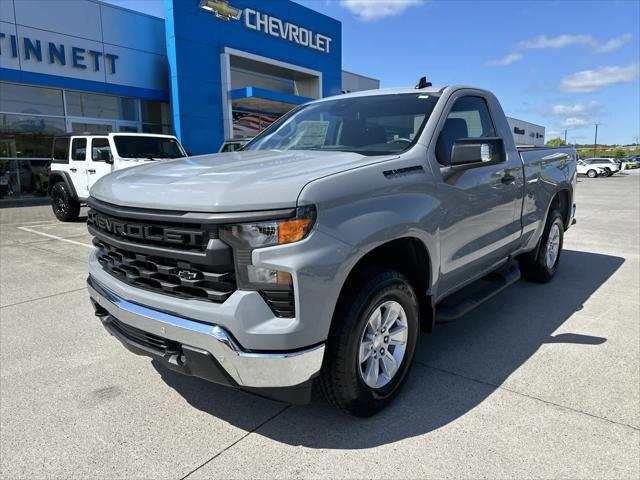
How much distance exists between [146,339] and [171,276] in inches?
16.9

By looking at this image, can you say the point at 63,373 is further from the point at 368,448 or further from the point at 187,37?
the point at 187,37

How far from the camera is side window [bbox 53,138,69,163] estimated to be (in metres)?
11.2

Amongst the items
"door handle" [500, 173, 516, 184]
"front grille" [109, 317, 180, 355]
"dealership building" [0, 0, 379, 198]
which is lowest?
"front grille" [109, 317, 180, 355]

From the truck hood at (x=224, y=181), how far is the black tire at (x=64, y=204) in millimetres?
8812

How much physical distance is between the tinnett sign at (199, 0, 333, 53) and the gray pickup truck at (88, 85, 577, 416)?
16529 mm

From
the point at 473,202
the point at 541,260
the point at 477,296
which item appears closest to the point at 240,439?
the point at 477,296

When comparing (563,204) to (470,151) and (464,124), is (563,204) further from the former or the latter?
(470,151)

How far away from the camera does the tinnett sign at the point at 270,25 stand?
1791 centimetres

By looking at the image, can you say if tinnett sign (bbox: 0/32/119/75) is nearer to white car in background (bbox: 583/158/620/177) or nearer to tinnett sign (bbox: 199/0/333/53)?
tinnett sign (bbox: 199/0/333/53)

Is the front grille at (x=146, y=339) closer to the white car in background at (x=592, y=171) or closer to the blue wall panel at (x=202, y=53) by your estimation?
the blue wall panel at (x=202, y=53)

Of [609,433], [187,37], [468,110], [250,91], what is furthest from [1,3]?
[609,433]

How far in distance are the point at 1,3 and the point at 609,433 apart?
57.5 ft

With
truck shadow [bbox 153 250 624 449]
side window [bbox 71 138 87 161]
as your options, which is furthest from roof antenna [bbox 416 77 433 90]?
side window [bbox 71 138 87 161]

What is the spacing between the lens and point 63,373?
3326 millimetres
